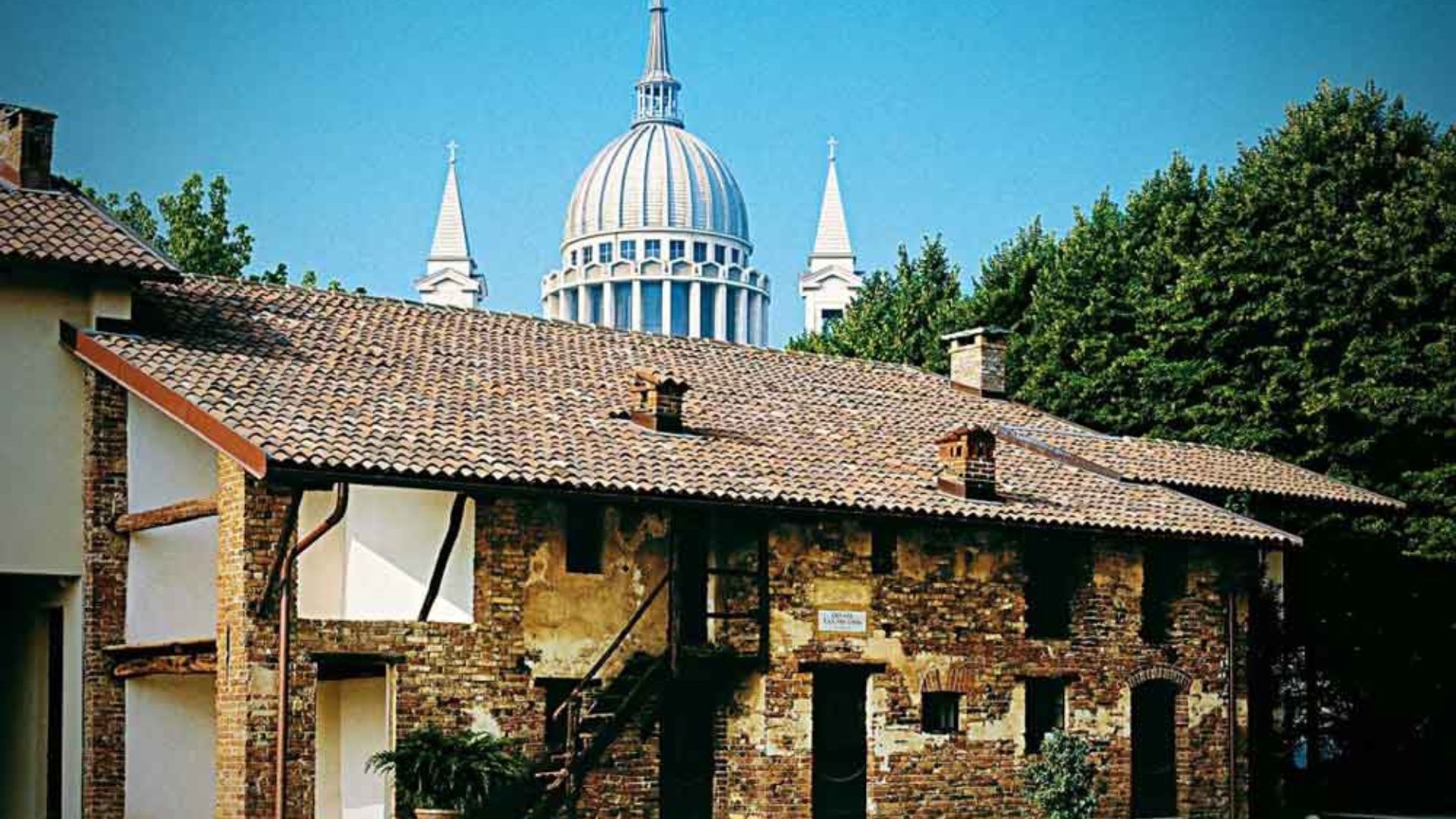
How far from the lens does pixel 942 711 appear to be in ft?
89.4

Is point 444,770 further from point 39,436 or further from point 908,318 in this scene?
point 908,318

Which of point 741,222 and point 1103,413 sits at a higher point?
point 741,222

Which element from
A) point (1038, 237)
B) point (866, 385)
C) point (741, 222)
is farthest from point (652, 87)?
point (866, 385)

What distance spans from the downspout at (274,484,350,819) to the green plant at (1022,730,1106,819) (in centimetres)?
1020

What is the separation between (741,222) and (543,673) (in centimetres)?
14561

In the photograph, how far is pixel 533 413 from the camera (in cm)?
2566

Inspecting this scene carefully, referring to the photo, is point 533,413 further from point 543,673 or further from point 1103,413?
point 1103,413

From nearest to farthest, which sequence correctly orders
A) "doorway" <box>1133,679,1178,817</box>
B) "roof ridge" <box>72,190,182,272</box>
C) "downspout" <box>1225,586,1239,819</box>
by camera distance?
"roof ridge" <box>72,190,182,272</box>
"doorway" <box>1133,679,1178,817</box>
"downspout" <box>1225,586,1239,819</box>

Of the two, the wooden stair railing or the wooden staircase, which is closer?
the wooden stair railing

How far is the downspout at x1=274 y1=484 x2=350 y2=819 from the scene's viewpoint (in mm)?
21875

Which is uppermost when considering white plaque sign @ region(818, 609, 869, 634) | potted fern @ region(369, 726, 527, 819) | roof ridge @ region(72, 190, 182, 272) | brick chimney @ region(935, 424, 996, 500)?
roof ridge @ region(72, 190, 182, 272)

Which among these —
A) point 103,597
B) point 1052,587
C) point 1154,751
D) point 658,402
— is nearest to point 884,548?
point 1052,587

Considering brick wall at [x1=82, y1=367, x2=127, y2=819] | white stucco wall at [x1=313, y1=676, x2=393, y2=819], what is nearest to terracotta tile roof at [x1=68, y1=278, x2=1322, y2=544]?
brick wall at [x1=82, y1=367, x2=127, y2=819]

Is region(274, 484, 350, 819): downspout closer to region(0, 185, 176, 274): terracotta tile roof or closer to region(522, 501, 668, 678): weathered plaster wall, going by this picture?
region(522, 501, 668, 678): weathered plaster wall
